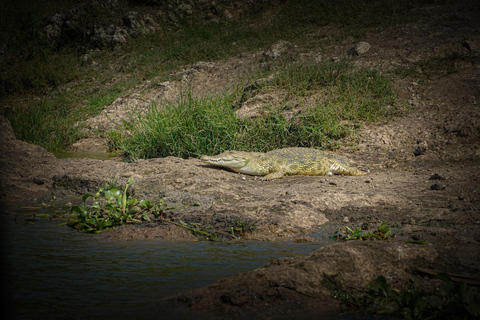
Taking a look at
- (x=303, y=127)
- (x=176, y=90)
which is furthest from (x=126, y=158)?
(x=176, y=90)

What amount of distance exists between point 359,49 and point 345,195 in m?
7.67

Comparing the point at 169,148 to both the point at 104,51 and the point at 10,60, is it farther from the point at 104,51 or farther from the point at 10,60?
the point at 10,60

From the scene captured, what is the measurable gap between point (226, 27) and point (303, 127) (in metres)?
10.1

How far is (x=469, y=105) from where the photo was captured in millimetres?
8484

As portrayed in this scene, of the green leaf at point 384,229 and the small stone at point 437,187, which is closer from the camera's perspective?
the green leaf at point 384,229

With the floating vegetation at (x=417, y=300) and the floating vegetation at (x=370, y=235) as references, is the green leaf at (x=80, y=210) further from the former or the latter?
the floating vegetation at (x=417, y=300)

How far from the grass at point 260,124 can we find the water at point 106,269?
398cm

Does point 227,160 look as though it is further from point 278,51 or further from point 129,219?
point 278,51

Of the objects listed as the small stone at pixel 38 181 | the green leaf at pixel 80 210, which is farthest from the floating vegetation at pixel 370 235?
the small stone at pixel 38 181

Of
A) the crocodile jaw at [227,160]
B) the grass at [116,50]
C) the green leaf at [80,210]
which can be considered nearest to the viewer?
the green leaf at [80,210]

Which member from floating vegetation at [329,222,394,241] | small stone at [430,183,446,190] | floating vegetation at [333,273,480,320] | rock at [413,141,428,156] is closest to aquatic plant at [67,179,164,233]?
floating vegetation at [329,222,394,241]

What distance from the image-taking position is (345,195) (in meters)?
5.20

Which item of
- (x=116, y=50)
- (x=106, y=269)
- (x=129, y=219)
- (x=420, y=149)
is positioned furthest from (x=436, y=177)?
(x=116, y=50)

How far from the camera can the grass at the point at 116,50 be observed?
45.6ft
